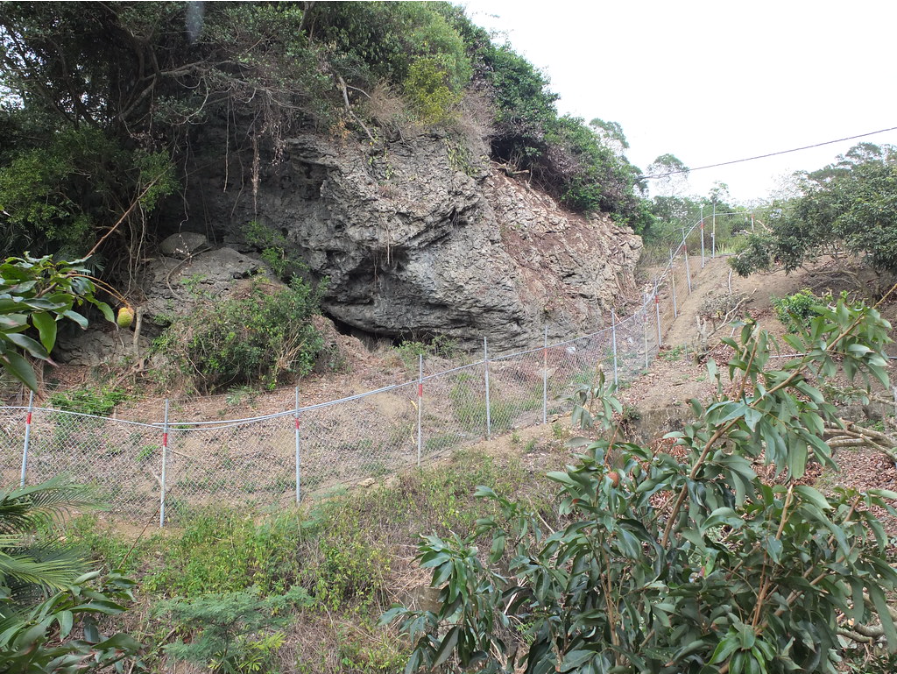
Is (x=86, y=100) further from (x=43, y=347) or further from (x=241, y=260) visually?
(x=43, y=347)

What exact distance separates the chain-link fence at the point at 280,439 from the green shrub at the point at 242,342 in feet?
3.49

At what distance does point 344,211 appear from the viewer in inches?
508

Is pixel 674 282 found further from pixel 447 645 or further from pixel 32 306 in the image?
pixel 32 306

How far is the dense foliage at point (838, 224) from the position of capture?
11602 mm

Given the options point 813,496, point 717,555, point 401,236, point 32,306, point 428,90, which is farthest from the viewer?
point 428,90

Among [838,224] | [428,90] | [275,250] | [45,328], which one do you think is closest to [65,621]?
[45,328]

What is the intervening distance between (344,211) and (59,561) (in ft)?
32.9

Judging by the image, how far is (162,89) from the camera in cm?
1228

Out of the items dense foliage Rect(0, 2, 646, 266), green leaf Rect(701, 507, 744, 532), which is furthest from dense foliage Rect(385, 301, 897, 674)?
dense foliage Rect(0, 2, 646, 266)

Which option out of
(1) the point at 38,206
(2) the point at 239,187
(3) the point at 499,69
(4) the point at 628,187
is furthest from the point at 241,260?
(4) the point at 628,187

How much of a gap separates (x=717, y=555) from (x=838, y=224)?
12616 millimetres

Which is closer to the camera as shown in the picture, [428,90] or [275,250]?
[275,250]

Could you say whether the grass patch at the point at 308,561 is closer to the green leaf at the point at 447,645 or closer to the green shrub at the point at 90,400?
the green shrub at the point at 90,400

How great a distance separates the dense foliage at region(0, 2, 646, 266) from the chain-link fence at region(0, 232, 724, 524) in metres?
3.94
